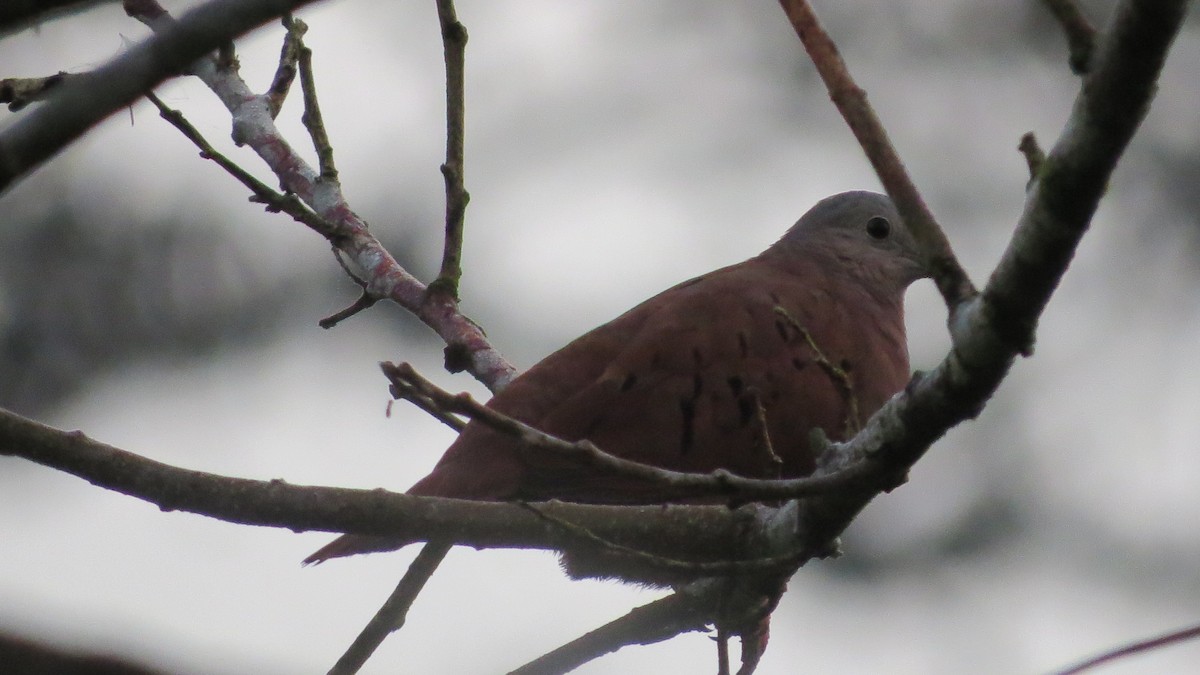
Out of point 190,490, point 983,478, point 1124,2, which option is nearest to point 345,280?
point 983,478

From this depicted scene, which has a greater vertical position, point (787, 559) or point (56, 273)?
point (56, 273)

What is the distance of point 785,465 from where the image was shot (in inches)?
145

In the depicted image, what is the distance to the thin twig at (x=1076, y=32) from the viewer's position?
175cm

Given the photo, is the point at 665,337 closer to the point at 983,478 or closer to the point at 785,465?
the point at 785,465

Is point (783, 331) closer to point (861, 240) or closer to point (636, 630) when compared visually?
point (636, 630)

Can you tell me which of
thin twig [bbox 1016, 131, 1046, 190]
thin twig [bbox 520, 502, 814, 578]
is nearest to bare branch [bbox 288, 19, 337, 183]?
thin twig [bbox 520, 502, 814, 578]

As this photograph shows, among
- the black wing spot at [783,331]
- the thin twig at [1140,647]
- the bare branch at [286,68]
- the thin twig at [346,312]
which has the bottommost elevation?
the thin twig at [1140,647]

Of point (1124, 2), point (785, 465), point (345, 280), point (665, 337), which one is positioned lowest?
point (1124, 2)

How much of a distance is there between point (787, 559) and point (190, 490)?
1000mm

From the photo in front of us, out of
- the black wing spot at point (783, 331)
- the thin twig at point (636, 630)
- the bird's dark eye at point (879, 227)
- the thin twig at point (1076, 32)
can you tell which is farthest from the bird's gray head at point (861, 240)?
the thin twig at point (1076, 32)

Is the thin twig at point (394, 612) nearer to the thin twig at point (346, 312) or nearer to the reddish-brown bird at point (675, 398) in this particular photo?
the reddish-brown bird at point (675, 398)

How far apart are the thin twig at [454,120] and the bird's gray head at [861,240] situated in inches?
59.2

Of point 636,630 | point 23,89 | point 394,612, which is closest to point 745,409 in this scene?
point 636,630

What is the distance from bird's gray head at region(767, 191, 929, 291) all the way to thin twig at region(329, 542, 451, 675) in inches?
73.4
